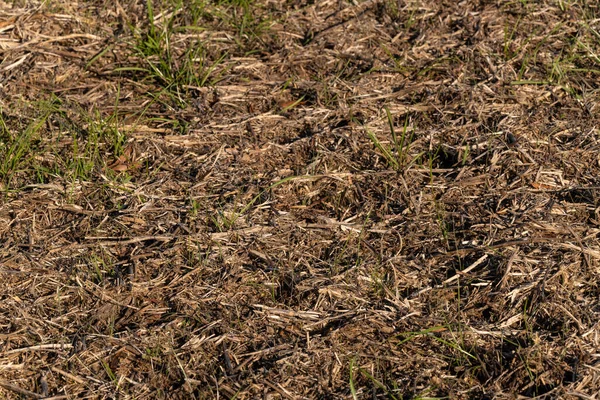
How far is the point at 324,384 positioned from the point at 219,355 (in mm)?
351

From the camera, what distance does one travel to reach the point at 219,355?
A: 280cm

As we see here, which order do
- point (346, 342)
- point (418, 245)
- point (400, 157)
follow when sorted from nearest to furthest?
point (346, 342), point (418, 245), point (400, 157)

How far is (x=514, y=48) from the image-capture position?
406cm

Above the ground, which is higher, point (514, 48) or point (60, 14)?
point (60, 14)

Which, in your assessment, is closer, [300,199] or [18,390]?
[18,390]

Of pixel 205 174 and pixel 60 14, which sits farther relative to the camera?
pixel 60 14

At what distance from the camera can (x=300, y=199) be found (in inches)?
133

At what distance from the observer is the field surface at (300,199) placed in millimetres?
2785

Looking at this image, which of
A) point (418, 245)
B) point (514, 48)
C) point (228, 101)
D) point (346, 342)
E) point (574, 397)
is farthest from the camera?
point (514, 48)

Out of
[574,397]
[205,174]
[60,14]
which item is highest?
[60,14]

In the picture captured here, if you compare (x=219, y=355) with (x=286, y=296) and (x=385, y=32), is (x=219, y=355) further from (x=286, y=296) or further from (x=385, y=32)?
(x=385, y=32)

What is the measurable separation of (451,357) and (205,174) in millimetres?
1239

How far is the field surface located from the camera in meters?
2.79

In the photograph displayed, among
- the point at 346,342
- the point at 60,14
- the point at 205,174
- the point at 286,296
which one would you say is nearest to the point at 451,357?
the point at 346,342
